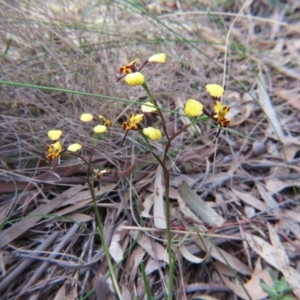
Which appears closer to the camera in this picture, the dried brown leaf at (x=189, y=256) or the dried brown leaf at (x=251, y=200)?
the dried brown leaf at (x=189, y=256)

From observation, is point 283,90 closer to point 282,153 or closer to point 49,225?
point 282,153

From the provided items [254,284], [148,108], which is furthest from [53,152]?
[254,284]

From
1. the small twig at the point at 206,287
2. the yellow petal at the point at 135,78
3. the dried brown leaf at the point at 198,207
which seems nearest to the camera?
the yellow petal at the point at 135,78

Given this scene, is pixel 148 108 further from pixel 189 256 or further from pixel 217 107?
pixel 189 256

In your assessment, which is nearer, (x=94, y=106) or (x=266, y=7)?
(x=94, y=106)

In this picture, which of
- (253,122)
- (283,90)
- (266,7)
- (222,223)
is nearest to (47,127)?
(222,223)

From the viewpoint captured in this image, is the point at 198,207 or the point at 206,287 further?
the point at 198,207

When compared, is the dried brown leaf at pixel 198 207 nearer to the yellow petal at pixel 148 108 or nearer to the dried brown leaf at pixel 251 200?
the dried brown leaf at pixel 251 200

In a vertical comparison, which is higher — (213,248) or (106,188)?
(106,188)

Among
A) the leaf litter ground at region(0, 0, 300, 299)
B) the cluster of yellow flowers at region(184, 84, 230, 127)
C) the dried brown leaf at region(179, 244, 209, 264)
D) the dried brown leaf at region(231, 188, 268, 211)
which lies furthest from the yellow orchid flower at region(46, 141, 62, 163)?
the dried brown leaf at region(231, 188, 268, 211)

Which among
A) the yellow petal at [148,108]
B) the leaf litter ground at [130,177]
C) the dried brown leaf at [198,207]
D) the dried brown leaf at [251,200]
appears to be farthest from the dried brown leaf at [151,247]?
the yellow petal at [148,108]

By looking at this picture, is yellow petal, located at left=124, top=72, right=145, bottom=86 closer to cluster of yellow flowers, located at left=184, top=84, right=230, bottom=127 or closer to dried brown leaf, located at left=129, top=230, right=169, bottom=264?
cluster of yellow flowers, located at left=184, top=84, right=230, bottom=127
